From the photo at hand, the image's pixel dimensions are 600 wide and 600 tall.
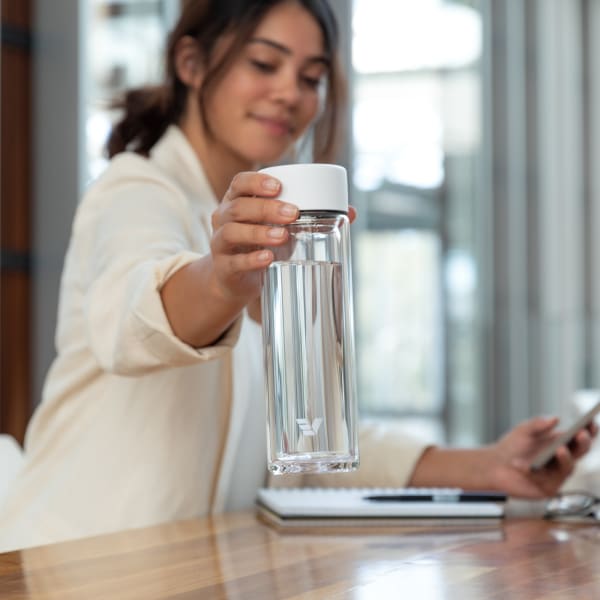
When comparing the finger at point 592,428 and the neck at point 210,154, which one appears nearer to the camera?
the finger at point 592,428

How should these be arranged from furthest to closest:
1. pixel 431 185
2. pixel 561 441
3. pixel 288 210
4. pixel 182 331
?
pixel 431 185
pixel 561 441
pixel 182 331
pixel 288 210

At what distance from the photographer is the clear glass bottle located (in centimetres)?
88

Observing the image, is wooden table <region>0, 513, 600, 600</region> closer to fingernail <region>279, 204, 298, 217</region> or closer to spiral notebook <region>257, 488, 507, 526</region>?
spiral notebook <region>257, 488, 507, 526</region>

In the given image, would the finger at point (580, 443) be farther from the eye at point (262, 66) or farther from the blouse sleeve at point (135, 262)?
the eye at point (262, 66)

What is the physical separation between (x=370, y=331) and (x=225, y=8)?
94.4 inches

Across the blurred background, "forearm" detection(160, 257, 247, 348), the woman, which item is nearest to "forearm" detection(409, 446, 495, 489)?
the woman

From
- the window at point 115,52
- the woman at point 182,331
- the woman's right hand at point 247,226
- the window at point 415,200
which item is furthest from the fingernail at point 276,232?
the window at point 415,200

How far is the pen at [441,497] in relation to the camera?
1313 mm

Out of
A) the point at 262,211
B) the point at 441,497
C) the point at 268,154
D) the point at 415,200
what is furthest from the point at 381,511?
the point at 415,200

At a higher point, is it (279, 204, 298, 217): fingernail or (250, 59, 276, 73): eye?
(250, 59, 276, 73): eye

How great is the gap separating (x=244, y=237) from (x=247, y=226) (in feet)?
0.04

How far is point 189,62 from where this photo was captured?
68.4 inches

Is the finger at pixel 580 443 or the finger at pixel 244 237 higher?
the finger at pixel 244 237

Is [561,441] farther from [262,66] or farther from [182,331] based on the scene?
[262,66]
